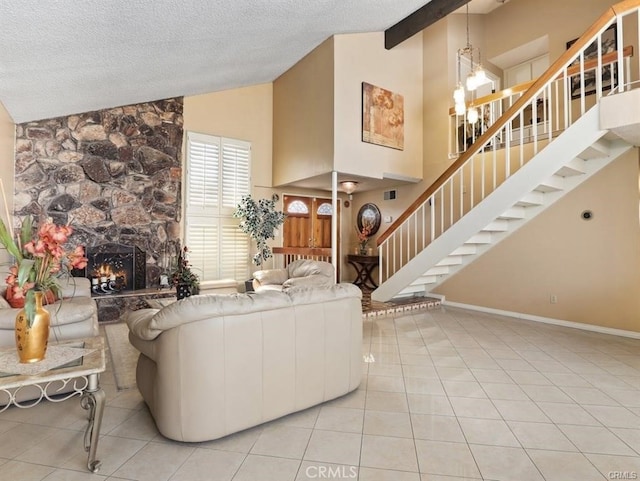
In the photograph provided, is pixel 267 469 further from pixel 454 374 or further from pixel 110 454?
pixel 454 374

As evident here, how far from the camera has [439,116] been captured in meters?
6.54

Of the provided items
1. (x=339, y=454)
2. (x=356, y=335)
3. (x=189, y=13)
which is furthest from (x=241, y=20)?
(x=339, y=454)

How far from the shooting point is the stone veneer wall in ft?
16.1

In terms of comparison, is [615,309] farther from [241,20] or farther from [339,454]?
[241,20]

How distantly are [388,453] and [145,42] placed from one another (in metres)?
3.93

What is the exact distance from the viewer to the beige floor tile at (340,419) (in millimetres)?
2291

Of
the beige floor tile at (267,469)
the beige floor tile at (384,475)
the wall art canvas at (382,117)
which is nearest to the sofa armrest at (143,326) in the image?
the beige floor tile at (267,469)

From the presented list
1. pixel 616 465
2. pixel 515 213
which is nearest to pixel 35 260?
pixel 616 465

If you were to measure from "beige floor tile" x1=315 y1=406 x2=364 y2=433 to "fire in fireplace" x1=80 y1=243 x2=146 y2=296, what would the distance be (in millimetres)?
4273

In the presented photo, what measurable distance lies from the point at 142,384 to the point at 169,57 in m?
3.45

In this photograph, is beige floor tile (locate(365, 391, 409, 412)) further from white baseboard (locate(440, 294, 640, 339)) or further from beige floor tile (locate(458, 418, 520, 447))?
white baseboard (locate(440, 294, 640, 339))

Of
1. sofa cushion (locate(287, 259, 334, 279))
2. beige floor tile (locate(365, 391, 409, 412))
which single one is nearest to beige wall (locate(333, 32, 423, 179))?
sofa cushion (locate(287, 259, 334, 279))

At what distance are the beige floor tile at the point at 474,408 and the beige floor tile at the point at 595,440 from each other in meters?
0.42

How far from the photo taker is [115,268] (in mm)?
5480
